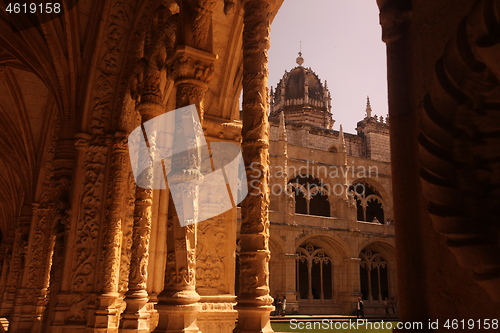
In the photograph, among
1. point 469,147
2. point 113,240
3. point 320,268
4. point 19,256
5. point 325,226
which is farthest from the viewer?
point 320,268

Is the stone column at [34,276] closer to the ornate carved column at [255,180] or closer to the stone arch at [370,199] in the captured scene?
the ornate carved column at [255,180]

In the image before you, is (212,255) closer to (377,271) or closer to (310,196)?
(310,196)

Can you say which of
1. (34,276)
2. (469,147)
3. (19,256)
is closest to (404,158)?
(469,147)

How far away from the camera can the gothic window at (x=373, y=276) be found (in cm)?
2798

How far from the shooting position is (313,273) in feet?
87.2

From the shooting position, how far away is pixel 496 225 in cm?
122

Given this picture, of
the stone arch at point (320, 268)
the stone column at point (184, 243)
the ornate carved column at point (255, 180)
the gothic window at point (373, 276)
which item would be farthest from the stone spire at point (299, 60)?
the ornate carved column at point (255, 180)

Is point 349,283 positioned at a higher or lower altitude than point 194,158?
lower

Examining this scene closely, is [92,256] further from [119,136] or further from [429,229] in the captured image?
[429,229]

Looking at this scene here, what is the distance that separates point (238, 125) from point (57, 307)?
13.2 ft

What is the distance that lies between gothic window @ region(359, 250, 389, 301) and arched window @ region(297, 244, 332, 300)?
278 centimetres

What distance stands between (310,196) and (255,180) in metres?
24.1

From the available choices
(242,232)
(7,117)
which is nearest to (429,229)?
(242,232)

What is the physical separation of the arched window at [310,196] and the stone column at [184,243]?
75.6ft
